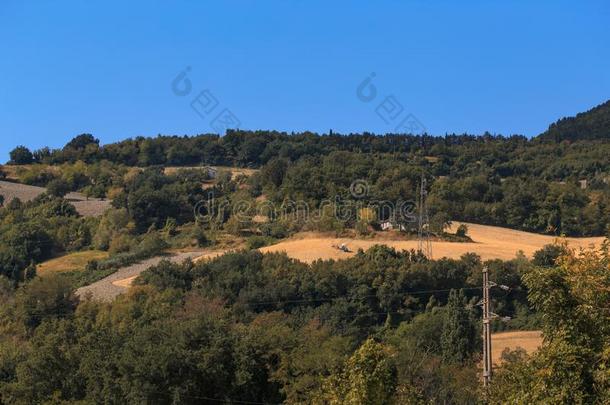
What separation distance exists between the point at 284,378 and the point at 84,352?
33.6ft

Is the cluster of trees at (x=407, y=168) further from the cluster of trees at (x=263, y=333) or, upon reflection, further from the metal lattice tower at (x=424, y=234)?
the cluster of trees at (x=263, y=333)

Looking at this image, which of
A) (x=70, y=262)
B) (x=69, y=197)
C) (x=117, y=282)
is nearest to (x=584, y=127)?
(x=69, y=197)

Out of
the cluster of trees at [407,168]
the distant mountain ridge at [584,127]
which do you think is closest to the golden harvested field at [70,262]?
the cluster of trees at [407,168]

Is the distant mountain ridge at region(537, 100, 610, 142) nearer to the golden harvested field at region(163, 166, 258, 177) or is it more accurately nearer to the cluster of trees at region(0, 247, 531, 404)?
the golden harvested field at region(163, 166, 258, 177)

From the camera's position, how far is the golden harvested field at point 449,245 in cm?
7694

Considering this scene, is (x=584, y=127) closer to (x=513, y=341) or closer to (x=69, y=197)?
(x=69, y=197)

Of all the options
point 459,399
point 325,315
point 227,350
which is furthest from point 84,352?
point 325,315

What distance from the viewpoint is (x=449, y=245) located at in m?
80.8

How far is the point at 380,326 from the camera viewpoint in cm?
6372

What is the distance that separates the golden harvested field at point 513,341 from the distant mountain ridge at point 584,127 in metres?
93.6

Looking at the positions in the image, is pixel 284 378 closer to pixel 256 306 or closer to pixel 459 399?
pixel 459 399

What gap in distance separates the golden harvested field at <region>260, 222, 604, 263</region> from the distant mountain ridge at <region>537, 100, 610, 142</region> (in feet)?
201

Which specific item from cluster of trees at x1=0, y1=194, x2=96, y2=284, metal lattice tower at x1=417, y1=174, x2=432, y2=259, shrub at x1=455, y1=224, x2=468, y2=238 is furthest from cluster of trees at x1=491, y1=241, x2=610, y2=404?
cluster of trees at x1=0, y1=194, x2=96, y2=284

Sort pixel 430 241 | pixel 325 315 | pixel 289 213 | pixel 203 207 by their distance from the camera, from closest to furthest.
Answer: pixel 325 315 → pixel 430 241 → pixel 289 213 → pixel 203 207
